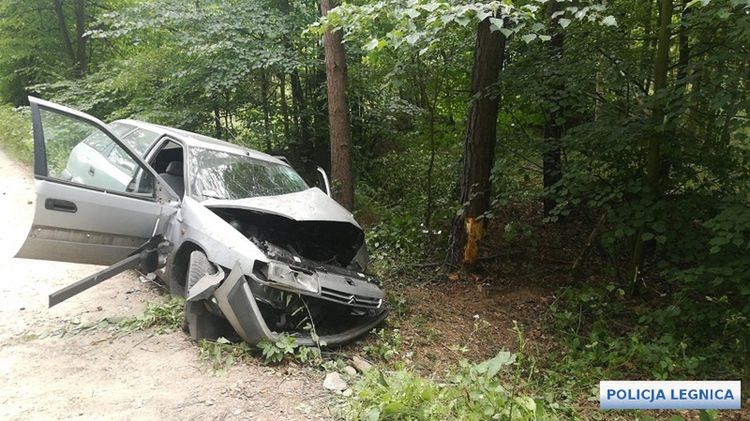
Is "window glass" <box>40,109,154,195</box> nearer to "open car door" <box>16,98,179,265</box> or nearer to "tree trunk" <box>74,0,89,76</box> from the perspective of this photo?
"open car door" <box>16,98,179,265</box>

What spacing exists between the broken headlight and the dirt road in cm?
64

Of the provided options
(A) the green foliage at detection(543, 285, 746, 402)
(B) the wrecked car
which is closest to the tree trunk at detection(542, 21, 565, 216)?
(A) the green foliage at detection(543, 285, 746, 402)

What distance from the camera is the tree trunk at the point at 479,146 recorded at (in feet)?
19.1

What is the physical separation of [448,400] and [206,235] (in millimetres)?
2326

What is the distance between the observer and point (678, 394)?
7.44 ft

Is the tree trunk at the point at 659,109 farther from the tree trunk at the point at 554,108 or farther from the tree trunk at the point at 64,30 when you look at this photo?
the tree trunk at the point at 64,30

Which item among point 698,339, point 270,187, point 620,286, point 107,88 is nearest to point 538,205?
point 620,286

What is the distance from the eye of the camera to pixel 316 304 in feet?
12.9

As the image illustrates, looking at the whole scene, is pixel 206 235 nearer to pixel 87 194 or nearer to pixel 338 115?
pixel 87 194

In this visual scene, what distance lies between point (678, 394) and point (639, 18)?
5547 millimetres

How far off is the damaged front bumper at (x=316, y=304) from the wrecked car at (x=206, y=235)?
0.03 feet

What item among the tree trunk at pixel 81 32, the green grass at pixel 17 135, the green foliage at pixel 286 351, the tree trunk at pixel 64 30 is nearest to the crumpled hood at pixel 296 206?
the green foliage at pixel 286 351

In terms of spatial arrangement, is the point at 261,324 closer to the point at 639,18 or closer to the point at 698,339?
the point at 698,339

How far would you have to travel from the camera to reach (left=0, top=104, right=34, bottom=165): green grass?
11.6 meters
